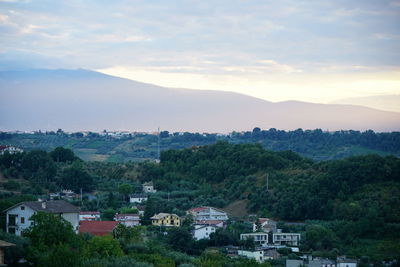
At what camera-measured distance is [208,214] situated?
162 ft

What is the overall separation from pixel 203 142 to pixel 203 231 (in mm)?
73266

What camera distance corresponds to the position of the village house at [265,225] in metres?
44.7

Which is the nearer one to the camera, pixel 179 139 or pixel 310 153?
pixel 310 153

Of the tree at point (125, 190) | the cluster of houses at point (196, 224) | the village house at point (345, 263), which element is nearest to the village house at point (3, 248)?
the cluster of houses at point (196, 224)

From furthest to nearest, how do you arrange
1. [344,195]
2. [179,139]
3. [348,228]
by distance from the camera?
1. [179,139]
2. [344,195]
3. [348,228]

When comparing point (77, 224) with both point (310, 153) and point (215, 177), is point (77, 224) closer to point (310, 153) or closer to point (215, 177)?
point (215, 177)

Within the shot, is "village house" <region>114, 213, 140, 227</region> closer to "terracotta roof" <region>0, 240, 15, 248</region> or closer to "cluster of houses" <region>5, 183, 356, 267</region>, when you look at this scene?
"cluster of houses" <region>5, 183, 356, 267</region>

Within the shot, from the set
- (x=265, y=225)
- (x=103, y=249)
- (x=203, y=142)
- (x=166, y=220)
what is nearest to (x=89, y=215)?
(x=166, y=220)

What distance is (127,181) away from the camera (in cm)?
6488

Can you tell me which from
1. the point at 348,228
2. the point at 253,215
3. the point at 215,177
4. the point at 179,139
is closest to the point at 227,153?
the point at 215,177

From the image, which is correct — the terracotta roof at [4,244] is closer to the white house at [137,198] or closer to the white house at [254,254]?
the white house at [254,254]

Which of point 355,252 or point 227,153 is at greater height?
point 227,153

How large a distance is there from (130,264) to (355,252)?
57.7ft

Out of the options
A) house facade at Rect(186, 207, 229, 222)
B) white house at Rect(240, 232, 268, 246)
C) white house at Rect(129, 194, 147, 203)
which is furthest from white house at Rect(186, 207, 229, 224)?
white house at Rect(240, 232, 268, 246)
